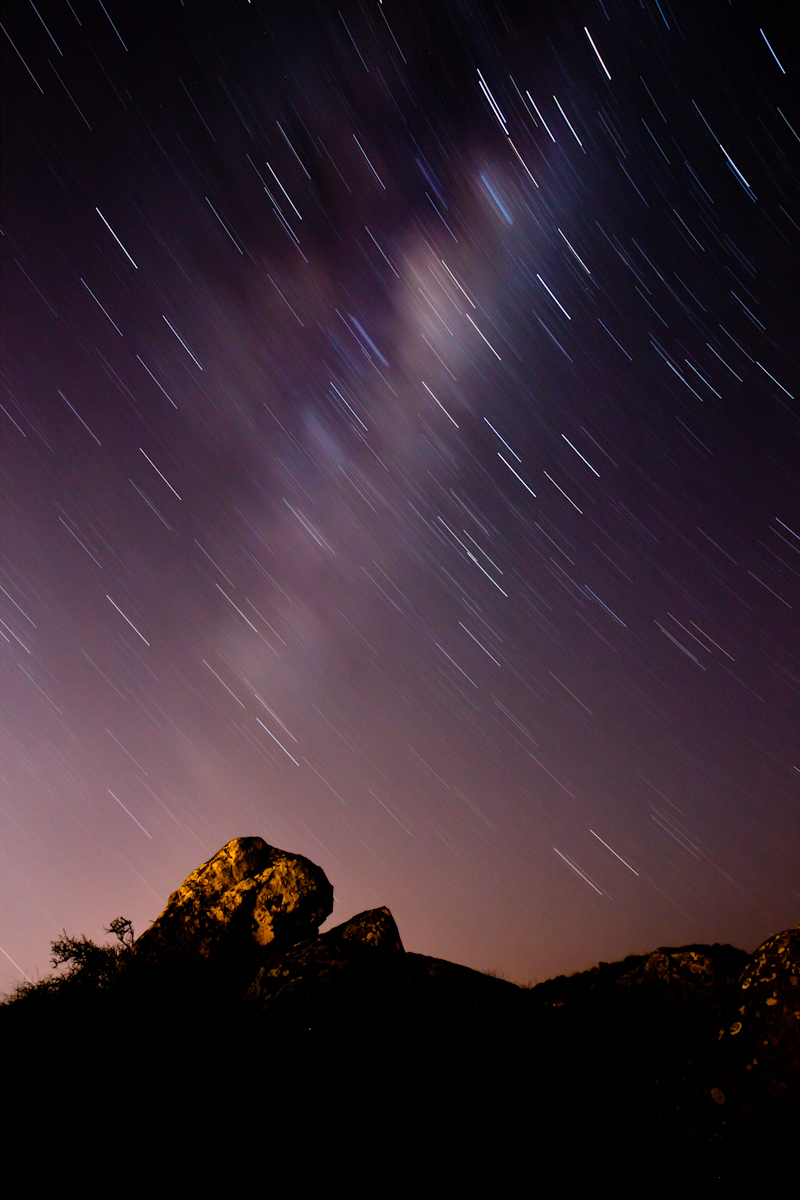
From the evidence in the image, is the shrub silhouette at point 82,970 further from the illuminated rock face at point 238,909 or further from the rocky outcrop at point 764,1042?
the rocky outcrop at point 764,1042

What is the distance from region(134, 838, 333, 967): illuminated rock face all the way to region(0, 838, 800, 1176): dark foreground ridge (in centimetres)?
251

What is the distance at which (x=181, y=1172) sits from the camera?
22.5 ft

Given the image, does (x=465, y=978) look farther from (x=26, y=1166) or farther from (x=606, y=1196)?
(x=26, y=1166)

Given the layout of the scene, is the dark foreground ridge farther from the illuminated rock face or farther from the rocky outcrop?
the illuminated rock face

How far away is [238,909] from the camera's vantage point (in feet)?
52.4

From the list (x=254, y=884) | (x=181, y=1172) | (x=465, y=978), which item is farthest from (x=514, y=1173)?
(x=254, y=884)

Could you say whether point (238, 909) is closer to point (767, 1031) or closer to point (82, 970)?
point (82, 970)

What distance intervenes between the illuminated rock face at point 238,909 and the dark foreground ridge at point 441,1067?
2.51 metres

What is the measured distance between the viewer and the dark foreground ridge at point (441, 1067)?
22.5ft

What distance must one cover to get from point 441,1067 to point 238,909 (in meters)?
9.27

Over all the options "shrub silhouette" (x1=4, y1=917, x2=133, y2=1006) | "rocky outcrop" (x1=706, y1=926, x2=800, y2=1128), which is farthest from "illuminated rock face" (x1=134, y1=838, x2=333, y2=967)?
"rocky outcrop" (x1=706, y1=926, x2=800, y2=1128)

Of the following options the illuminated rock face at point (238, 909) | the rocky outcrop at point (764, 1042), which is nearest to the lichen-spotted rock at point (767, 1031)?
the rocky outcrop at point (764, 1042)

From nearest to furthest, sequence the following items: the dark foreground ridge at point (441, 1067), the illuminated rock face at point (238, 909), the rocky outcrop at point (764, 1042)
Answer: the rocky outcrop at point (764, 1042), the dark foreground ridge at point (441, 1067), the illuminated rock face at point (238, 909)

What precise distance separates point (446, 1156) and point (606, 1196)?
1.74 m
